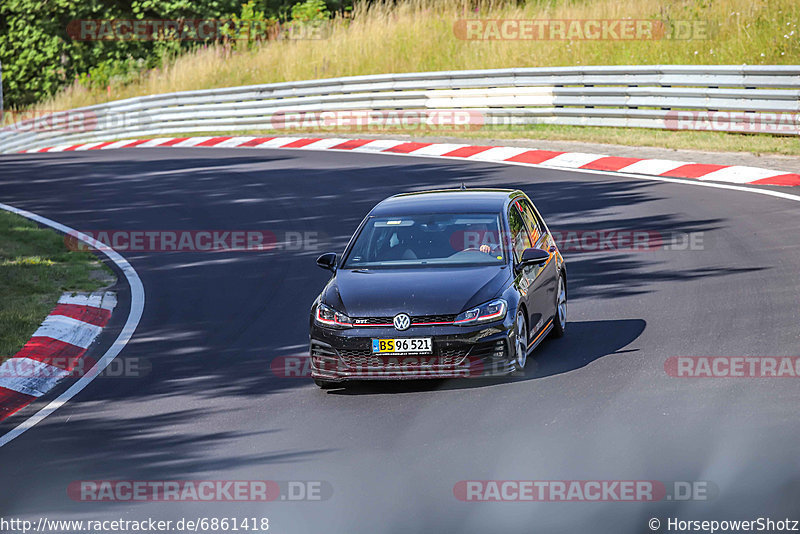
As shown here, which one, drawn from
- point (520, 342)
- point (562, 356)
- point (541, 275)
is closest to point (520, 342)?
point (520, 342)

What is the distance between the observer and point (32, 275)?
592 inches

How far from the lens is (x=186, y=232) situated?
18.0 meters

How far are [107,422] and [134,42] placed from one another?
4047 centimetres

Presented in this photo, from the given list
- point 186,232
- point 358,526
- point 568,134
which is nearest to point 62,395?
point 358,526

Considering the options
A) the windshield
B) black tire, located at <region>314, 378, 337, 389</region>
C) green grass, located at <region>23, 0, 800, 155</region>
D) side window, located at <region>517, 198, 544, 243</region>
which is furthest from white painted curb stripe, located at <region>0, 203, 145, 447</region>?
green grass, located at <region>23, 0, 800, 155</region>

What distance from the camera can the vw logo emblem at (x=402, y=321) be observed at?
962 centimetres

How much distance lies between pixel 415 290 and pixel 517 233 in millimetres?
1633

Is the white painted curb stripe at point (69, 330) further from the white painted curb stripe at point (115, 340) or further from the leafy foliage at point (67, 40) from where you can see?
the leafy foliage at point (67, 40)

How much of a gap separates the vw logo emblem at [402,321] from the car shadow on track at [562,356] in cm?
61

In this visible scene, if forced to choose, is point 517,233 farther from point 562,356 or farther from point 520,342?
point 520,342

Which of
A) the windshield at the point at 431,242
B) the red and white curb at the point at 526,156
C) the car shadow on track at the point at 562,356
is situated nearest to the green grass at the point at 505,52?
the red and white curb at the point at 526,156

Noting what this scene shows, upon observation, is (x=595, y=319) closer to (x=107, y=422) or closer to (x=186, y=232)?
(x=107, y=422)

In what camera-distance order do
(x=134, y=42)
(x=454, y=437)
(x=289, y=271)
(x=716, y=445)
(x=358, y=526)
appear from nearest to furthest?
(x=358, y=526)
(x=716, y=445)
(x=454, y=437)
(x=289, y=271)
(x=134, y=42)

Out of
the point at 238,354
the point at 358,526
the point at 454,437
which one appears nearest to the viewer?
the point at 358,526
